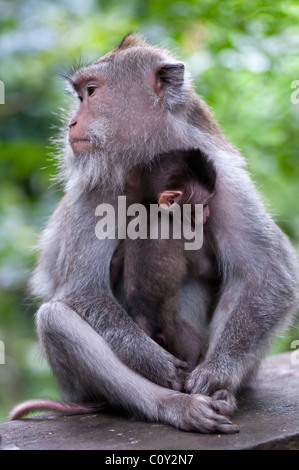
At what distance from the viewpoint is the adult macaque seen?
3.82 m

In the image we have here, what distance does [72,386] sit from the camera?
4176 mm

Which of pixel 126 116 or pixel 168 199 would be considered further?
pixel 126 116

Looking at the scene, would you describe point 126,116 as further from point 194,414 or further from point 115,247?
point 194,414

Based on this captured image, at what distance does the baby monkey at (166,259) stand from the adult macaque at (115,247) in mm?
123

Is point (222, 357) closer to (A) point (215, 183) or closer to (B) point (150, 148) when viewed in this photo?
(A) point (215, 183)

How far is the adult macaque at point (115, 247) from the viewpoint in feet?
12.5

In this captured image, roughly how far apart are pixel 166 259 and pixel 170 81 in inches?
46.3

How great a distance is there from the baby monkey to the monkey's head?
17 centimetres

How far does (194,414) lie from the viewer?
3494mm

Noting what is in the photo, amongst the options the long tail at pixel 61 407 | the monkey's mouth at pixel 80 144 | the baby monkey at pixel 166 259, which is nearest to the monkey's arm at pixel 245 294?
the baby monkey at pixel 166 259

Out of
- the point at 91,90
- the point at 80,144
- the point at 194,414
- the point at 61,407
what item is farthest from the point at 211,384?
the point at 91,90

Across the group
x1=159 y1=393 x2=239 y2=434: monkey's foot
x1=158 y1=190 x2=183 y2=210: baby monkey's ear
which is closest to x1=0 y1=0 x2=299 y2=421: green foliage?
x1=158 y1=190 x2=183 y2=210: baby monkey's ear

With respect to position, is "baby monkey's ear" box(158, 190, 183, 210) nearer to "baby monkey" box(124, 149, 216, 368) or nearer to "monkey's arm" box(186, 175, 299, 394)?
"baby monkey" box(124, 149, 216, 368)
